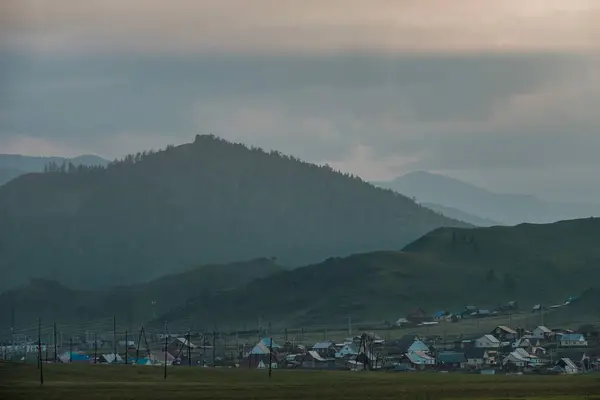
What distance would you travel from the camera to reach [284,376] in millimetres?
132250

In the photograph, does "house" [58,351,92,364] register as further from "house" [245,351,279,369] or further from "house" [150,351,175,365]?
"house" [245,351,279,369]

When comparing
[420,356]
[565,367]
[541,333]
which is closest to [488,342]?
[541,333]

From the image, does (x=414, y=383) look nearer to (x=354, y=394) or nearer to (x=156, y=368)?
(x=354, y=394)

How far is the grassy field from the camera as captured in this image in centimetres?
10419

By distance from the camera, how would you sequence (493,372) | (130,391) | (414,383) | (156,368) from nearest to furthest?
(130,391) → (414,383) → (156,368) → (493,372)

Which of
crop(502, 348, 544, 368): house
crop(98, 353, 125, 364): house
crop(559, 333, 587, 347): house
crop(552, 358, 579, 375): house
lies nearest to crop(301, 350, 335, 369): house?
crop(502, 348, 544, 368): house

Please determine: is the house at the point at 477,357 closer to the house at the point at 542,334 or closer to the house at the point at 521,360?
the house at the point at 521,360

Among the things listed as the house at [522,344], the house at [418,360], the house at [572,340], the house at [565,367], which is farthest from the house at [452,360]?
the house at [572,340]

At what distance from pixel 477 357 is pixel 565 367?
56.5 feet

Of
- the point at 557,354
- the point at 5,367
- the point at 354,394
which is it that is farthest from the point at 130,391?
the point at 557,354

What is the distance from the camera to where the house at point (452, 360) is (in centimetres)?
16400

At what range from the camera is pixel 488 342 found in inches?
7279

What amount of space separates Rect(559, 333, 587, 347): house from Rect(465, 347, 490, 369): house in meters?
12.3

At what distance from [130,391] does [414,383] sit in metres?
29.0
